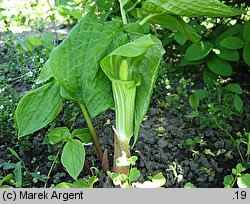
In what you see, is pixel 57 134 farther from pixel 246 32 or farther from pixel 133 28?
pixel 246 32

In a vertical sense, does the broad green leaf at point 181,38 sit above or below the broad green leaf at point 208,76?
above

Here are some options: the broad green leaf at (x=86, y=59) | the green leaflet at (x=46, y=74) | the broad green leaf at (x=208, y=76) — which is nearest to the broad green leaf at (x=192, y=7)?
the broad green leaf at (x=86, y=59)

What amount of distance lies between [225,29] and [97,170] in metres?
0.94

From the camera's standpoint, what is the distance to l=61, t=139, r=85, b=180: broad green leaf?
106 cm

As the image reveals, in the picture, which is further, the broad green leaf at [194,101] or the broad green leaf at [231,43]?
the broad green leaf at [231,43]

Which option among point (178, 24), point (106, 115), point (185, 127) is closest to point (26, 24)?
point (106, 115)

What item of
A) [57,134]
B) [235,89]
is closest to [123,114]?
[57,134]

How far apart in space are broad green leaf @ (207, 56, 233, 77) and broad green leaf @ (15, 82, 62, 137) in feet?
2.49

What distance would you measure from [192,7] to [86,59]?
0.29 m

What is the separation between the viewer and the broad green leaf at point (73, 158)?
106cm

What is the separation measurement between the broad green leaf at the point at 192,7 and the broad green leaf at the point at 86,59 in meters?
0.11

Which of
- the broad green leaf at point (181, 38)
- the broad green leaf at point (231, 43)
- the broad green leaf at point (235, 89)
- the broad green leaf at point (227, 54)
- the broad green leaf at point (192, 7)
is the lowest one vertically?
the broad green leaf at point (235, 89)

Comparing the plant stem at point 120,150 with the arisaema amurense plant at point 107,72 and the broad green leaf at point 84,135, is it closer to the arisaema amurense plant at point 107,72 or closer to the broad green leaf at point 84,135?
the arisaema amurense plant at point 107,72
